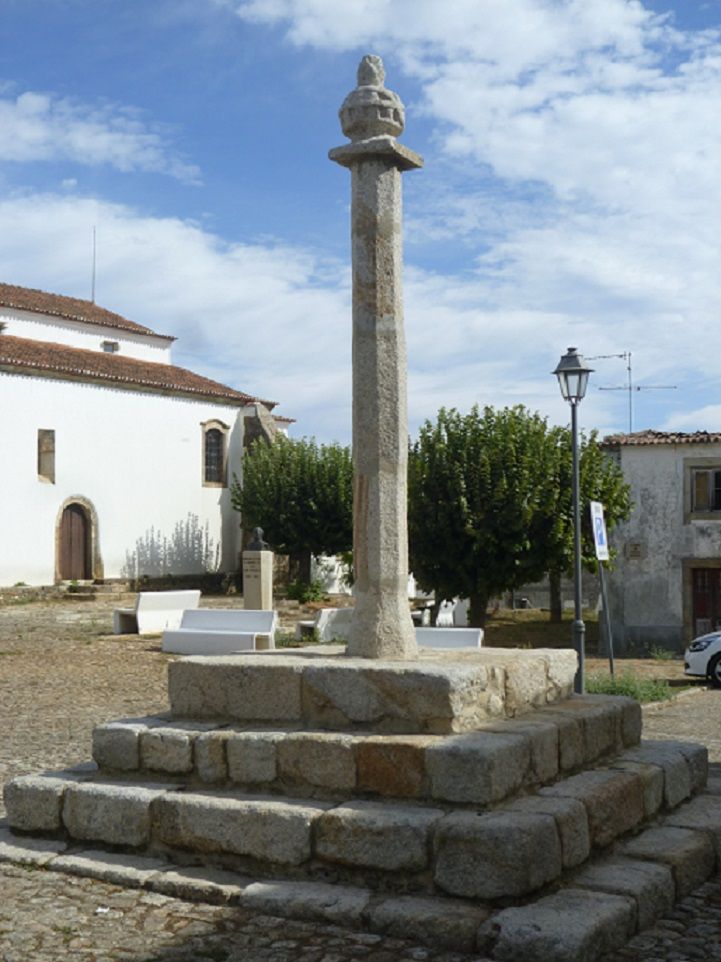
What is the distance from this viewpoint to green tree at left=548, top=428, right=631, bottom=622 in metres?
19.8

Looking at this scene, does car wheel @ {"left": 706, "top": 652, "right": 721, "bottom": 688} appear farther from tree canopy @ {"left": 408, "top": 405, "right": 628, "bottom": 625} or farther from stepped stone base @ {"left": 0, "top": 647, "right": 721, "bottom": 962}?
stepped stone base @ {"left": 0, "top": 647, "right": 721, "bottom": 962}

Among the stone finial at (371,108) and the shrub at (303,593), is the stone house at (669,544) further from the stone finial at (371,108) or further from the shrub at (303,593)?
the stone finial at (371,108)

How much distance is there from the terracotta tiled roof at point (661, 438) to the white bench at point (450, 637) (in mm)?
12402

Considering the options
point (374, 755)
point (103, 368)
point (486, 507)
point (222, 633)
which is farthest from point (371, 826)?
point (103, 368)

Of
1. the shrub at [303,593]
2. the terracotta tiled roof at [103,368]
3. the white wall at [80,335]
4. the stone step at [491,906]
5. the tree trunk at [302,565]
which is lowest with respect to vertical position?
the stone step at [491,906]

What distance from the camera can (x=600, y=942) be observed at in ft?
14.3

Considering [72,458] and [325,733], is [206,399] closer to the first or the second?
[72,458]

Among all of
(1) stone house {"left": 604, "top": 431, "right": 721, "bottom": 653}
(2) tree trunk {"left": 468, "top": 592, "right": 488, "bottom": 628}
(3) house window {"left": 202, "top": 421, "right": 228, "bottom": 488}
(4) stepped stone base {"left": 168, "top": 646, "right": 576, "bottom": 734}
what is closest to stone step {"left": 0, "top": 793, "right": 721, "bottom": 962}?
(4) stepped stone base {"left": 168, "top": 646, "right": 576, "bottom": 734}

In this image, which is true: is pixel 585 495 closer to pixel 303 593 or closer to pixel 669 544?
pixel 669 544

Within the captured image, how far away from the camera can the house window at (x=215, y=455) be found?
35.0 metres

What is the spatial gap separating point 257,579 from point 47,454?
39.7ft

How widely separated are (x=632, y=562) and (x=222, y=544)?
1490 centimetres

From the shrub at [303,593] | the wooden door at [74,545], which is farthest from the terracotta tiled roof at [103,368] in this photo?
the shrub at [303,593]

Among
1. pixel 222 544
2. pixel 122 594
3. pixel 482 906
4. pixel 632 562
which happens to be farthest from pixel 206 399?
pixel 482 906
